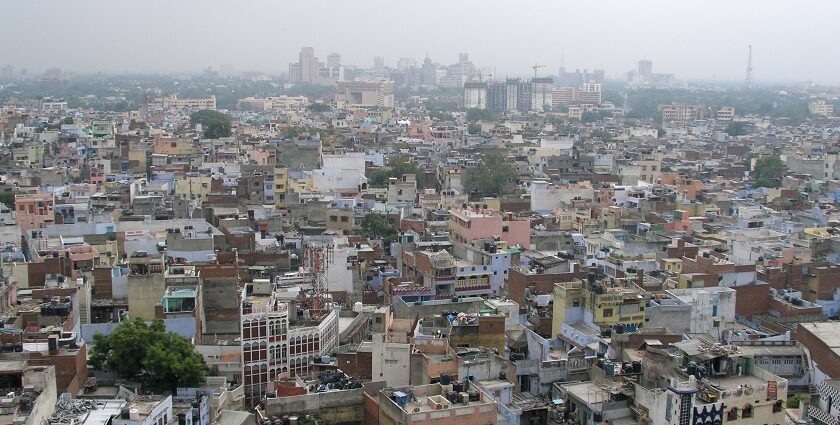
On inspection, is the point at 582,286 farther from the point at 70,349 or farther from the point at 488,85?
the point at 488,85

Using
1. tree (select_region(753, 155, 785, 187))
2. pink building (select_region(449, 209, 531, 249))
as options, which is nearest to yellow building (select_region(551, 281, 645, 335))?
pink building (select_region(449, 209, 531, 249))

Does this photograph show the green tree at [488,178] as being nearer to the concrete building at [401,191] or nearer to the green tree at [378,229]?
the concrete building at [401,191]

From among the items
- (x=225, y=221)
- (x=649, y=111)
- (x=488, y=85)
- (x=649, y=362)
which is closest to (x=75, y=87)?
(x=488, y=85)

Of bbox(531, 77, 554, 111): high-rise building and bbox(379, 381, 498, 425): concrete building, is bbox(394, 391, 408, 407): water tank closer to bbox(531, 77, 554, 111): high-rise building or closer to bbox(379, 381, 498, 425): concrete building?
bbox(379, 381, 498, 425): concrete building

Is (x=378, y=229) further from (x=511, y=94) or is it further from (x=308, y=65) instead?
(x=308, y=65)

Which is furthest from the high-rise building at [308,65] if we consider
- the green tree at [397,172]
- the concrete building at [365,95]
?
the green tree at [397,172]

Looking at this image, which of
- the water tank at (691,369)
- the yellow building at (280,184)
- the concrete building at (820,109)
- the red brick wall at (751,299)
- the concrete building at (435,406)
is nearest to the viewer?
the concrete building at (435,406)

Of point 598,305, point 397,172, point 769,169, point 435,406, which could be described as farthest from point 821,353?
point 769,169
